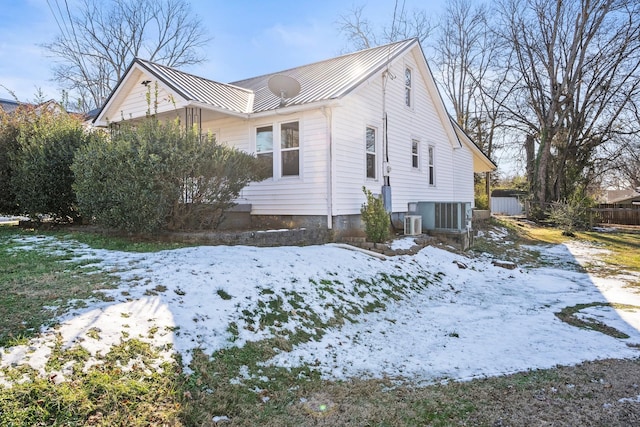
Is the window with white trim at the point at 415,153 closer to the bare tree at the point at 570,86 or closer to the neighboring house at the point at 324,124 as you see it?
the neighboring house at the point at 324,124

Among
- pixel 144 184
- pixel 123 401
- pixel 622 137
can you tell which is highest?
pixel 622 137

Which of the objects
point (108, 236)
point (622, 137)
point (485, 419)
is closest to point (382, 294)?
point (485, 419)

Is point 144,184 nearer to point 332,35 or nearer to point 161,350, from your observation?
point 161,350

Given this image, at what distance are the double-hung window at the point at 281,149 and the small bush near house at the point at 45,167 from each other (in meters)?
4.41

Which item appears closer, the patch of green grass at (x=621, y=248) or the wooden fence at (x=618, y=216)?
the patch of green grass at (x=621, y=248)

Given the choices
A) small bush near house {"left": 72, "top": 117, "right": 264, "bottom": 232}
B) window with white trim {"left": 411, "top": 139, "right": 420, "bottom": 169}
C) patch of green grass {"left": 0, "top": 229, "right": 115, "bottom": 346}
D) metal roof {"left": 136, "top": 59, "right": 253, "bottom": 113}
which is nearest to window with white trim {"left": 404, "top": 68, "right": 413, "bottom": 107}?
window with white trim {"left": 411, "top": 139, "right": 420, "bottom": 169}

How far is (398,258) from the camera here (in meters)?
8.98

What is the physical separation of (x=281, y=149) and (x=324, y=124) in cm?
144

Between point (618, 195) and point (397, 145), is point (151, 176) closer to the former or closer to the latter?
point (397, 145)

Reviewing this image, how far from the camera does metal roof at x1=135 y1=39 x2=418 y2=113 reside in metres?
10.2

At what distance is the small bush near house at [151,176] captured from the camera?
7.30 metres

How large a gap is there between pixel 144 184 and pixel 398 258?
5415mm

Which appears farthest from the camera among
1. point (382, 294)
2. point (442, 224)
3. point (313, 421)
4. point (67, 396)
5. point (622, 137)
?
point (622, 137)

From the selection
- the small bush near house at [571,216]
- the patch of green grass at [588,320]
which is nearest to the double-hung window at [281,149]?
the patch of green grass at [588,320]
